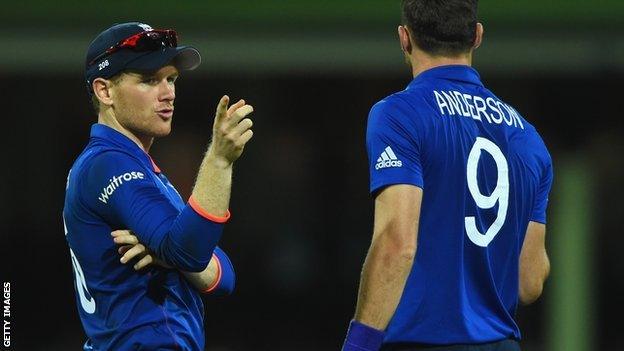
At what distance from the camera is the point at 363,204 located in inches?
404

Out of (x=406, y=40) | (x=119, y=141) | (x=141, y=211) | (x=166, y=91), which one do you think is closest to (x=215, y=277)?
(x=141, y=211)

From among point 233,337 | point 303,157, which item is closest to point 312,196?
point 303,157

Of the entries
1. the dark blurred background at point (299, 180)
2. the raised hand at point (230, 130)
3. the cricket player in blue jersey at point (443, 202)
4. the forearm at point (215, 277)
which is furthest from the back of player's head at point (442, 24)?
the dark blurred background at point (299, 180)

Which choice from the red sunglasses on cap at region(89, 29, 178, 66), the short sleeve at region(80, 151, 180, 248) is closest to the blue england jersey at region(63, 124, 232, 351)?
the short sleeve at region(80, 151, 180, 248)

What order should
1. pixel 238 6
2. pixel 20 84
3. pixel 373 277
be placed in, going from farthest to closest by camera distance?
pixel 20 84
pixel 238 6
pixel 373 277

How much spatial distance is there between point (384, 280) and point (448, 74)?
78cm

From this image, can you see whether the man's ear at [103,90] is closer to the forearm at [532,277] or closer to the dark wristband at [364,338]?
the dark wristband at [364,338]

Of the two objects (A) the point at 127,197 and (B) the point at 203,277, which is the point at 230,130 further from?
(B) the point at 203,277

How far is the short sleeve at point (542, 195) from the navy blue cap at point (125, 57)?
4.36 ft

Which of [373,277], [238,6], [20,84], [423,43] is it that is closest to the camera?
[373,277]

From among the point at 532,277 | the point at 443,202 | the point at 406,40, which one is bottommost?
the point at 532,277

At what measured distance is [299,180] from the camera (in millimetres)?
10336

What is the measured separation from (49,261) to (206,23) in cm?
263

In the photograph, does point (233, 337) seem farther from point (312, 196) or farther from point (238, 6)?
point (238, 6)
